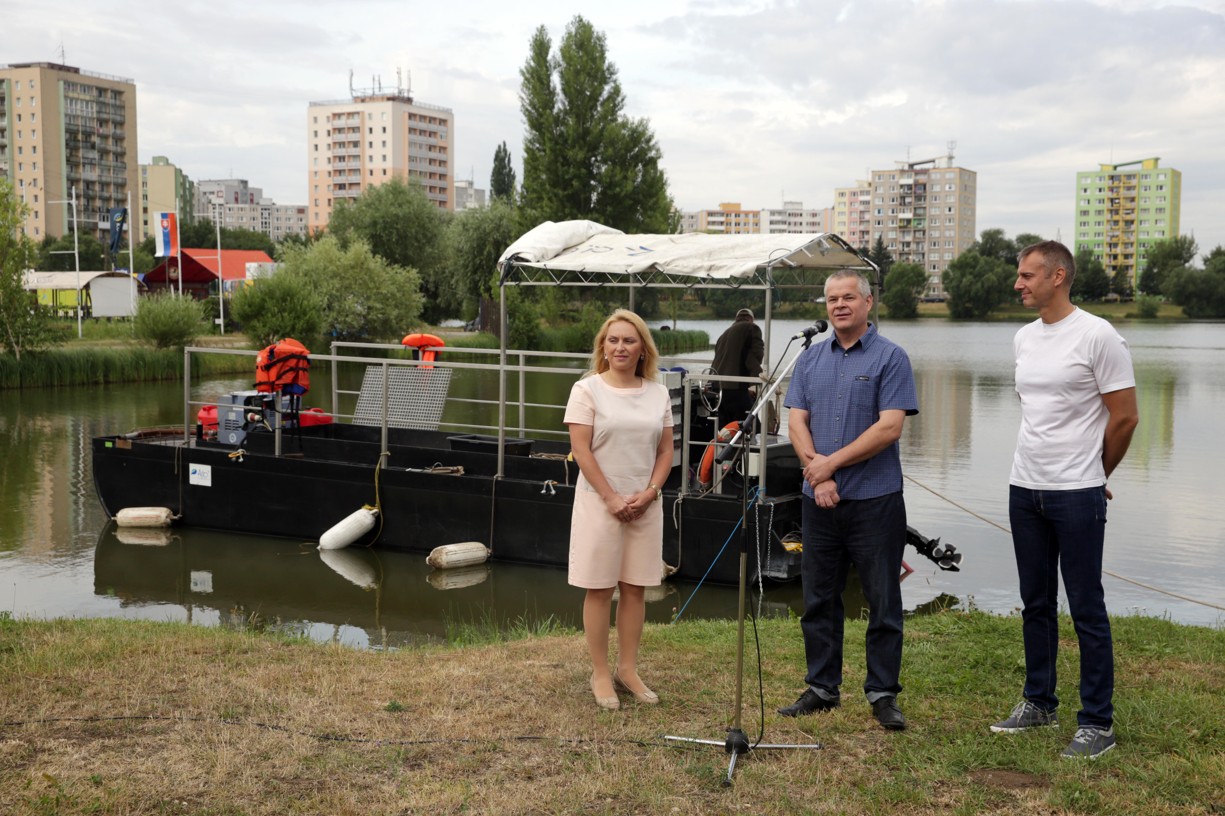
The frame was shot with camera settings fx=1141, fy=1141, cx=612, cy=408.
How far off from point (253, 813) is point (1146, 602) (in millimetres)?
8160

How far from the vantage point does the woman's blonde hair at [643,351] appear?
504 centimetres

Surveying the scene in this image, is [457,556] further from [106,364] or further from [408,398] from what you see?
[106,364]

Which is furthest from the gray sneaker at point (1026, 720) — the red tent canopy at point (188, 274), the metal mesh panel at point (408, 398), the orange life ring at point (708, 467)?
the red tent canopy at point (188, 274)

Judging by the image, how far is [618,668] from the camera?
5.21 metres

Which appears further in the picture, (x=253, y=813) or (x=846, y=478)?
(x=846, y=478)

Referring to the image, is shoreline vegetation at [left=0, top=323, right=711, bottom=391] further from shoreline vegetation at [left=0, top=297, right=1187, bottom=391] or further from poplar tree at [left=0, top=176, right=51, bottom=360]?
poplar tree at [left=0, top=176, right=51, bottom=360]

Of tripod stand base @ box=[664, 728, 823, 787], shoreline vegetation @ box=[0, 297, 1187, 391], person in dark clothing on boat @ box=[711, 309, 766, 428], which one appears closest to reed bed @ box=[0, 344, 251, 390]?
shoreline vegetation @ box=[0, 297, 1187, 391]

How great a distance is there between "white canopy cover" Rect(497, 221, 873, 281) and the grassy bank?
16.2 ft

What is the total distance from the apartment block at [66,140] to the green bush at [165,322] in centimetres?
10124

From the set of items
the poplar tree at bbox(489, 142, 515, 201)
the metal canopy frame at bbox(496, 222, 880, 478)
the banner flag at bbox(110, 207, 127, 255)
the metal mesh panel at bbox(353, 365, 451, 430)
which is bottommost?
the metal mesh panel at bbox(353, 365, 451, 430)

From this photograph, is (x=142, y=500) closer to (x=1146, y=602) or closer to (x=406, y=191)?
(x=1146, y=602)

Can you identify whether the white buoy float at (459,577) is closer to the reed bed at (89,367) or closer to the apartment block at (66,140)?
the reed bed at (89,367)

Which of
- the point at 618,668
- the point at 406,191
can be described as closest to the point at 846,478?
the point at 618,668

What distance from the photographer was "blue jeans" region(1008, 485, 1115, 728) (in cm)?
435
